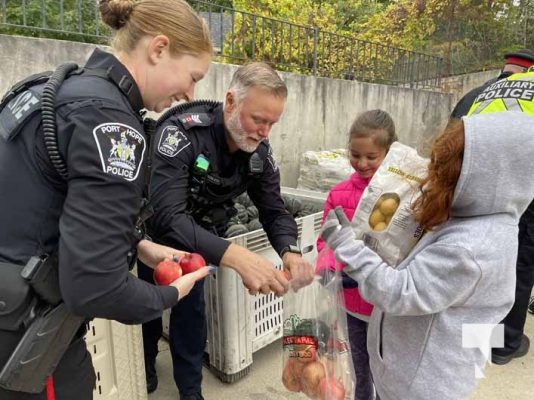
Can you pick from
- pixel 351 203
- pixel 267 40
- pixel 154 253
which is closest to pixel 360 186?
pixel 351 203

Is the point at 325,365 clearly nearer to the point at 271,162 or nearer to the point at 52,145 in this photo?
the point at 271,162

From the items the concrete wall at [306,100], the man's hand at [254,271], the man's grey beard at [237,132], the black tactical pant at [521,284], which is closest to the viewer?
the man's hand at [254,271]

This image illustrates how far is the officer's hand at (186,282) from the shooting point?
1294 millimetres

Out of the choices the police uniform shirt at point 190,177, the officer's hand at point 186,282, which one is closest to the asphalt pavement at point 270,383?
the police uniform shirt at point 190,177

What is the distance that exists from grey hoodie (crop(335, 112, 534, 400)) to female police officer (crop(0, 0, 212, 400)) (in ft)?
2.30

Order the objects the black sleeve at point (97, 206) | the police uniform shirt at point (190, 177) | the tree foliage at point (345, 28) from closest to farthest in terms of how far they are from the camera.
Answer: the black sleeve at point (97, 206)
the police uniform shirt at point (190, 177)
the tree foliage at point (345, 28)

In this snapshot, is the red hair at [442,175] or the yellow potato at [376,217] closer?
the red hair at [442,175]

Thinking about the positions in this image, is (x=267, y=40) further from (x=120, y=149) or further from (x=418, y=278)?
(x=120, y=149)

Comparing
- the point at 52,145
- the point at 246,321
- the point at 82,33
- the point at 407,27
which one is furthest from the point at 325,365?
the point at 407,27

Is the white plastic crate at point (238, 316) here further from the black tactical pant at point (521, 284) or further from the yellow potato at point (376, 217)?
the black tactical pant at point (521, 284)

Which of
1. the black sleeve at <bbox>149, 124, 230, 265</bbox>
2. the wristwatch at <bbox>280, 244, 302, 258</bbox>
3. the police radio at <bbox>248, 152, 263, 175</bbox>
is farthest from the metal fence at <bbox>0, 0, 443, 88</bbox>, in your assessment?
the wristwatch at <bbox>280, 244, 302, 258</bbox>

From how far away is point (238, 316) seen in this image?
260 cm

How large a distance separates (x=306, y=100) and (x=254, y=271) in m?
4.38

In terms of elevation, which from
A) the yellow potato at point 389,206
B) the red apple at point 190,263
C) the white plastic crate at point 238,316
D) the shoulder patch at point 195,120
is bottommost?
the white plastic crate at point 238,316
